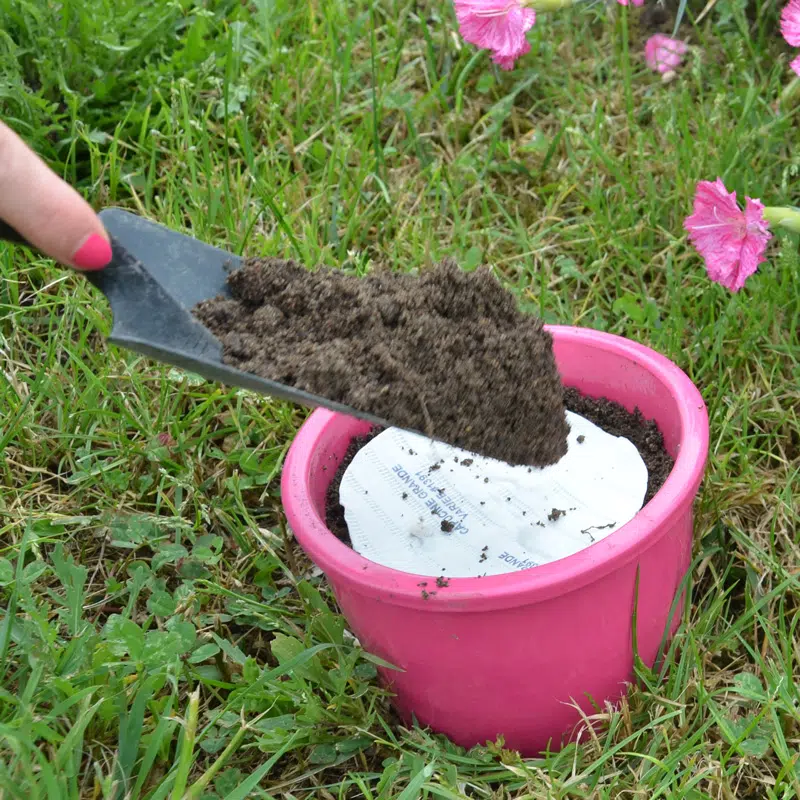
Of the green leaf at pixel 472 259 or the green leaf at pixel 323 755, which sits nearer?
the green leaf at pixel 323 755

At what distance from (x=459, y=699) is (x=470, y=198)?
1224 millimetres

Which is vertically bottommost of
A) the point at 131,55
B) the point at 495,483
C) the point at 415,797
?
the point at 415,797

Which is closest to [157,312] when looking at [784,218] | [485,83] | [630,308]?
[784,218]

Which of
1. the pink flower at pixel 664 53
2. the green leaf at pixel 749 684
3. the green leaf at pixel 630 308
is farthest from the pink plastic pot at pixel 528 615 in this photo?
the pink flower at pixel 664 53

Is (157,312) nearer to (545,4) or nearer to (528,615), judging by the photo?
(528,615)

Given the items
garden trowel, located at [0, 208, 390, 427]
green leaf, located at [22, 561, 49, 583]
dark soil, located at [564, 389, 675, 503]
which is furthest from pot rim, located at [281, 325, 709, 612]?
green leaf, located at [22, 561, 49, 583]

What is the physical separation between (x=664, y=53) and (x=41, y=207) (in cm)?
179

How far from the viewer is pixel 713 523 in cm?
167

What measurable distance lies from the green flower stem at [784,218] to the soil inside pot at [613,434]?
14.2 inches

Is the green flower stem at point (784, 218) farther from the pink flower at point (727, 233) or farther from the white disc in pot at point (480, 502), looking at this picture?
the white disc in pot at point (480, 502)

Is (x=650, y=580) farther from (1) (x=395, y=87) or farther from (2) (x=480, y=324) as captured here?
(1) (x=395, y=87)

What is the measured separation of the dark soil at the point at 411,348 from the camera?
48.7 inches

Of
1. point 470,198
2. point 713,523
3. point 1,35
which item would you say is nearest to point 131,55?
point 1,35

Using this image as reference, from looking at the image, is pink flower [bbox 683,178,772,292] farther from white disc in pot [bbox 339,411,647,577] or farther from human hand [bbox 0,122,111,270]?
human hand [bbox 0,122,111,270]
